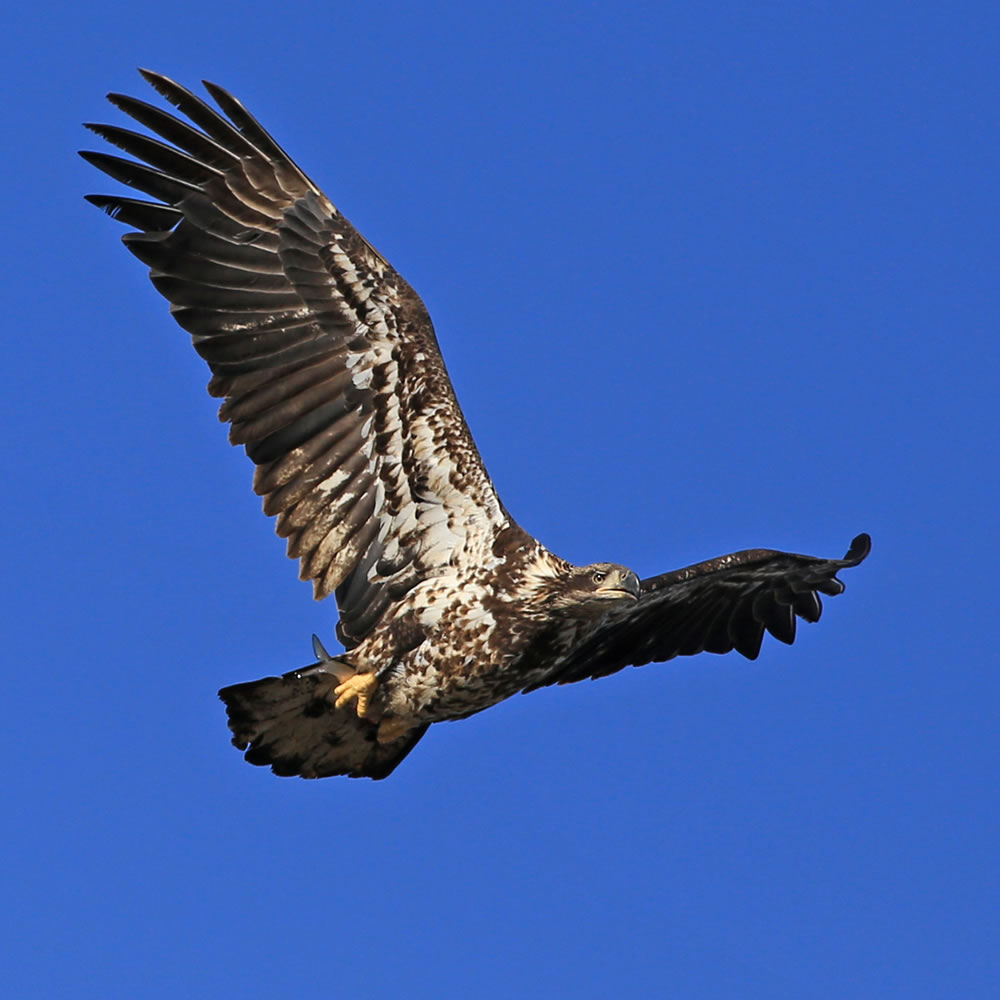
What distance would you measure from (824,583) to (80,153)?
5541 millimetres

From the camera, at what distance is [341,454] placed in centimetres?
1147

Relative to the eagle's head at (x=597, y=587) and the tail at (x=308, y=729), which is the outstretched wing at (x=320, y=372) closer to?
the tail at (x=308, y=729)

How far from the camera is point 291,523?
1155 centimetres

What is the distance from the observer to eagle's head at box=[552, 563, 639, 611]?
35.2 ft

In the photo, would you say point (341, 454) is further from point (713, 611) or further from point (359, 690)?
point (713, 611)

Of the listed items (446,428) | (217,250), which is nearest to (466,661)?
(446,428)

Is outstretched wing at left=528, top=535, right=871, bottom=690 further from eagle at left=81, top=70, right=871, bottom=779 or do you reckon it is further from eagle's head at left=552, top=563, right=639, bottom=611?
eagle's head at left=552, top=563, right=639, bottom=611

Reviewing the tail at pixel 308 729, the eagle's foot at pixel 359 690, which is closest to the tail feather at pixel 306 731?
the tail at pixel 308 729

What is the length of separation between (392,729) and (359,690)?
417 mm

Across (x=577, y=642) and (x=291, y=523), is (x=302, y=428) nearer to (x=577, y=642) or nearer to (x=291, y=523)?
(x=291, y=523)

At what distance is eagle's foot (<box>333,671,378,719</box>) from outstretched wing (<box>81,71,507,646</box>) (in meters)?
0.32

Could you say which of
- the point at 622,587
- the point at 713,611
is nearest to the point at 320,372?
the point at 622,587

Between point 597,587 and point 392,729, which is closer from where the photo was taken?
point 597,587

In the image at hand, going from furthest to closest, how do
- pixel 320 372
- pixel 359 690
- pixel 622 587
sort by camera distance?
pixel 320 372 < pixel 359 690 < pixel 622 587
